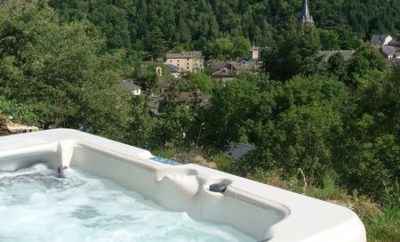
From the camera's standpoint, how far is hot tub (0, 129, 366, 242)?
82.1 inches

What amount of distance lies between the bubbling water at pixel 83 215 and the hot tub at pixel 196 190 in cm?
5

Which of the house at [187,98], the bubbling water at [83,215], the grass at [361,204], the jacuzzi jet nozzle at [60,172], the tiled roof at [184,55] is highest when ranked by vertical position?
the jacuzzi jet nozzle at [60,172]

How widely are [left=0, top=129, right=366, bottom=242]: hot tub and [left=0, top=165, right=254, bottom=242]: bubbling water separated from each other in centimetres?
5

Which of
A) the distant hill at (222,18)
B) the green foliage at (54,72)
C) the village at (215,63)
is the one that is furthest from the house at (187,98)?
the distant hill at (222,18)

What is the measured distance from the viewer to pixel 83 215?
303cm

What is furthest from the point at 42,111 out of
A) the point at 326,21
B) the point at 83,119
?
the point at 326,21

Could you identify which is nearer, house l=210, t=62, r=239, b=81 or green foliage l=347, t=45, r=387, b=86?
green foliage l=347, t=45, r=387, b=86

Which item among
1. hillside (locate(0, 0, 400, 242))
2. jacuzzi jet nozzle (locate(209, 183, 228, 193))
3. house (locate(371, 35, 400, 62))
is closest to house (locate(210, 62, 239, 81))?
house (locate(371, 35, 400, 62))

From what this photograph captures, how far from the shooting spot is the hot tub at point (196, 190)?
2.09 metres

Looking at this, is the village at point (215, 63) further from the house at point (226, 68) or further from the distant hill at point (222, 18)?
the distant hill at point (222, 18)

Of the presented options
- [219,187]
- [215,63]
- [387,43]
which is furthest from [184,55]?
[219,187]

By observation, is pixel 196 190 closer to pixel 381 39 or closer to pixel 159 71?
pixel 159 71

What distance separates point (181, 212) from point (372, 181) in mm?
2532

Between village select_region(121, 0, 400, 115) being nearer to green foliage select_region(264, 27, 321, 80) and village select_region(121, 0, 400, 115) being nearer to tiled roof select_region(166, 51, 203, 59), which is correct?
tiled roof select_region(166, 51, 203, 59)
